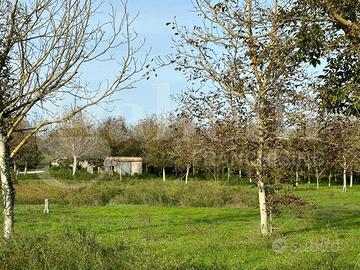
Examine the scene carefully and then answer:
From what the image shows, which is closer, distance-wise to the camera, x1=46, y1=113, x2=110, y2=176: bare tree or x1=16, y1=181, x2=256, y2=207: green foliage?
x1=16, y1=181, x2=256, y2=207: green foliage

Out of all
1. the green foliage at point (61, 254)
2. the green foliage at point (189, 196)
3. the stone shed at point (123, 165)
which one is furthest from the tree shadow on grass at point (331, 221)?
the stone shed at point (123, 165)

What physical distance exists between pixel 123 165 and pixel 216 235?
4243 centimetres

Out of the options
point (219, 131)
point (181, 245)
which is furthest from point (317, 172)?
point (181, 245)

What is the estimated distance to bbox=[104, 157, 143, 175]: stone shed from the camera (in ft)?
181

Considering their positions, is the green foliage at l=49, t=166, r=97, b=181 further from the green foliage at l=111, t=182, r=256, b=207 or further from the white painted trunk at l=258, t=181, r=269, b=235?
the white painted trunk at l=258, t=181, r=269, b=235

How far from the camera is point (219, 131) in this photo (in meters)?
13.3

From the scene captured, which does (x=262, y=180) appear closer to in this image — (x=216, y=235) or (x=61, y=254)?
(x=216, y=235)

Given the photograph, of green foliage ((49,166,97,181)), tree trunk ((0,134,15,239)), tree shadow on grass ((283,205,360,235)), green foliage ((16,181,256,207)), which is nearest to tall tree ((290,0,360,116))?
tree trunk ((0,134,15,239))

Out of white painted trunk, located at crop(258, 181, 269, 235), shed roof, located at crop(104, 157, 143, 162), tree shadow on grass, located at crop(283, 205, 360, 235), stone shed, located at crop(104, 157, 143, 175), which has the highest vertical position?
shed roof, located at crop(104, 157, 143, 162)

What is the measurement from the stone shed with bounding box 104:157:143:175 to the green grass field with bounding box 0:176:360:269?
99.2 feet

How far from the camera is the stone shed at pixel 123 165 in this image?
181ft

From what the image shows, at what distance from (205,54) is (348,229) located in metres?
7.48

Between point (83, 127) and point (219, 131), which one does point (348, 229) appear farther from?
point (83, 127)

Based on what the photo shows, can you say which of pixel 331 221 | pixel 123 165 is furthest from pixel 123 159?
pixel 331 221
